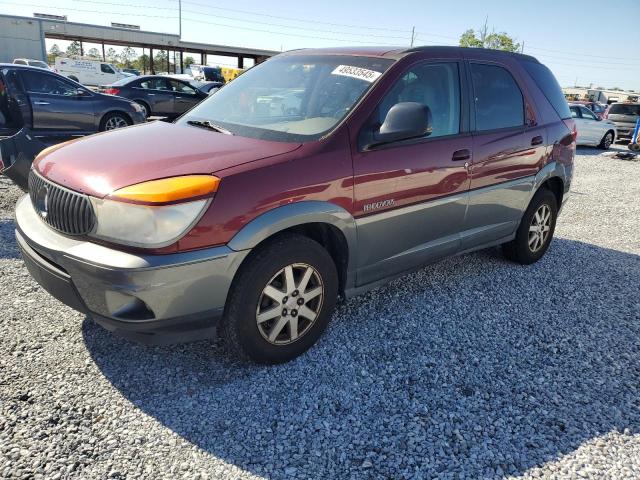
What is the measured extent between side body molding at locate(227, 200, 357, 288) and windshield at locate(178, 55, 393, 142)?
44 cm

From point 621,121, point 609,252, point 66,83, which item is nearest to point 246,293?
point 609,252

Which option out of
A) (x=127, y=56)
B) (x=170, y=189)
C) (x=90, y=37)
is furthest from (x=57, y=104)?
(x=127, y=56)

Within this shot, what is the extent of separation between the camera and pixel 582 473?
228 cm

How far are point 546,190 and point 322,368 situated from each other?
305cm

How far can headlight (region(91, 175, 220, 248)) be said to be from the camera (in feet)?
7.44

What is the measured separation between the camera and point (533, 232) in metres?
4.71

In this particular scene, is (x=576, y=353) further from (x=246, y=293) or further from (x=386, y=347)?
(x=246, y=293)

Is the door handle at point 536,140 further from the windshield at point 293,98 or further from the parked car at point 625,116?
the parked car at point 625,116

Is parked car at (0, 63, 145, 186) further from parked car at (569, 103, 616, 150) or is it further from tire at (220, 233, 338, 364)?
parked car at (569, 103, 616, 150)

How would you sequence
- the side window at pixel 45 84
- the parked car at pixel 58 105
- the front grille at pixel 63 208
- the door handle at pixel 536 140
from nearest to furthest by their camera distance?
1. the front grille at pixel 63 208
2. the door handle at pixel 536 140
3. the parked car at pixel 58 105
4. the side window at pixel 45 84

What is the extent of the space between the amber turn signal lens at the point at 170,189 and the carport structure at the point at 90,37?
112 feet

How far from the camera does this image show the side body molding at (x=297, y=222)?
2477 millimetres

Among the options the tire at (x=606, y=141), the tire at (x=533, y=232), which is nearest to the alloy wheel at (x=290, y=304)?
the tire at (x=533, y=232)

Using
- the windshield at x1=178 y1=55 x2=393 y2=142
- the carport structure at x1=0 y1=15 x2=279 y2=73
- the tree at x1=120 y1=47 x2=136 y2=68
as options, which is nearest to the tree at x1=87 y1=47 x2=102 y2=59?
the tree at x1=120 y1=47 x2=136 y2=68
